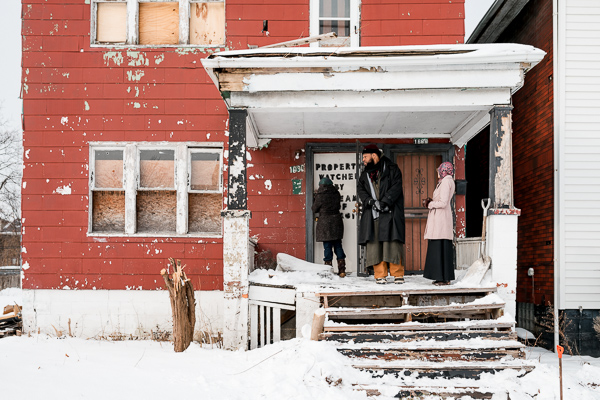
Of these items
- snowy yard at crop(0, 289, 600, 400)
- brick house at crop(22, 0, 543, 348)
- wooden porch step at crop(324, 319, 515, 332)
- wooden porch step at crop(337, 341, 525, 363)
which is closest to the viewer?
snowy yard at crop(0, 289, 600, 400)

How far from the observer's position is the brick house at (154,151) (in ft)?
27.5

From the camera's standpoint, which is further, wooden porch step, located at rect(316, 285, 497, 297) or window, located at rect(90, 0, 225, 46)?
window, located at rect(90, 0, 225, 46)

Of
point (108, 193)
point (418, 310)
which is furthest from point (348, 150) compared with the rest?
point (108, 193)

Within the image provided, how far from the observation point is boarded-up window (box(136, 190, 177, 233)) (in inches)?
337

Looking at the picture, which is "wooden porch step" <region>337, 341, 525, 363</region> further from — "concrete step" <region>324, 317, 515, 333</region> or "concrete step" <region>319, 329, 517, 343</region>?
"concrete step" <region>324, 317, 515, 333</region>

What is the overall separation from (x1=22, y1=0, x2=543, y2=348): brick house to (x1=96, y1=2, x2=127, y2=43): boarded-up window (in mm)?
22

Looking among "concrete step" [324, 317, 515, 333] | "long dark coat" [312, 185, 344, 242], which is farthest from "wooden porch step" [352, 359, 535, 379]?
"long dark coat" [312, 185, 344, 242]

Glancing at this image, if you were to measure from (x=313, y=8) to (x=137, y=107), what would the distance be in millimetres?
3480

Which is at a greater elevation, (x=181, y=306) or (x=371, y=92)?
(x=371, y=92)

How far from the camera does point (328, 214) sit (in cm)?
791

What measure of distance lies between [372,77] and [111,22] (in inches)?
203

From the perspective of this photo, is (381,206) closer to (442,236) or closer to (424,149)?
(442,236)

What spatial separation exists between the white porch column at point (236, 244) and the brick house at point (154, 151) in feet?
6.42

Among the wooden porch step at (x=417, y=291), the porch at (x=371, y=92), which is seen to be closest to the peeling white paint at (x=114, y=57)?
the porch at (x=371, y=92)
